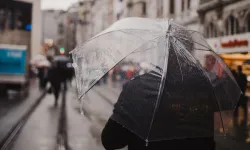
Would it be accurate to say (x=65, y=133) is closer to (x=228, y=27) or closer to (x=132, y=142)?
(x=132, y=142)

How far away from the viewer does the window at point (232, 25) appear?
66.0 ft

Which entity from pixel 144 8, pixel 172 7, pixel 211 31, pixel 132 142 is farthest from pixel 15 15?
pixel 132 142

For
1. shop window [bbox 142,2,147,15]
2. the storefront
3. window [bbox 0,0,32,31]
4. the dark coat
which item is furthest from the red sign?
window [bbox 0,0,32,31]

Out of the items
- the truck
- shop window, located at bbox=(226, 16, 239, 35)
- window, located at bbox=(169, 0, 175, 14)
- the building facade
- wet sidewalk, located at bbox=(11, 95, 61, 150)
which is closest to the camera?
wet sidewalk, located at bbox=(11, 95, 61, 150)

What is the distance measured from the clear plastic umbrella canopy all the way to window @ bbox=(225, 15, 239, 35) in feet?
56.1

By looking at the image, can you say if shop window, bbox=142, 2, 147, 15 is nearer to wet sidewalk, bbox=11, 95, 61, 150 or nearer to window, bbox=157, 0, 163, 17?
window, bbox=157, 0, 163, 17

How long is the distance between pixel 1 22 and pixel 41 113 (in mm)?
28253

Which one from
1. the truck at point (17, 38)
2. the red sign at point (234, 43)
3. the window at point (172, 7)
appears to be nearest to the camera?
the red sign at point (234, 43)

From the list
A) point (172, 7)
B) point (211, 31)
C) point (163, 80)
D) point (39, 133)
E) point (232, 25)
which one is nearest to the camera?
point (163, 80)

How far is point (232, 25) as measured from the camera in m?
20.6

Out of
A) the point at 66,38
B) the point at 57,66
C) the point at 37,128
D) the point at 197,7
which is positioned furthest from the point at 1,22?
the point at 66,38

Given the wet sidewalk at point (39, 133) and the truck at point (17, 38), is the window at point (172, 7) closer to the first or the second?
the truck at point (17, 38)

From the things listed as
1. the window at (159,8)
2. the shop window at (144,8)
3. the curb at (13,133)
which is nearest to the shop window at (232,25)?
the window at (159,8)

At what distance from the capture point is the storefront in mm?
17938
